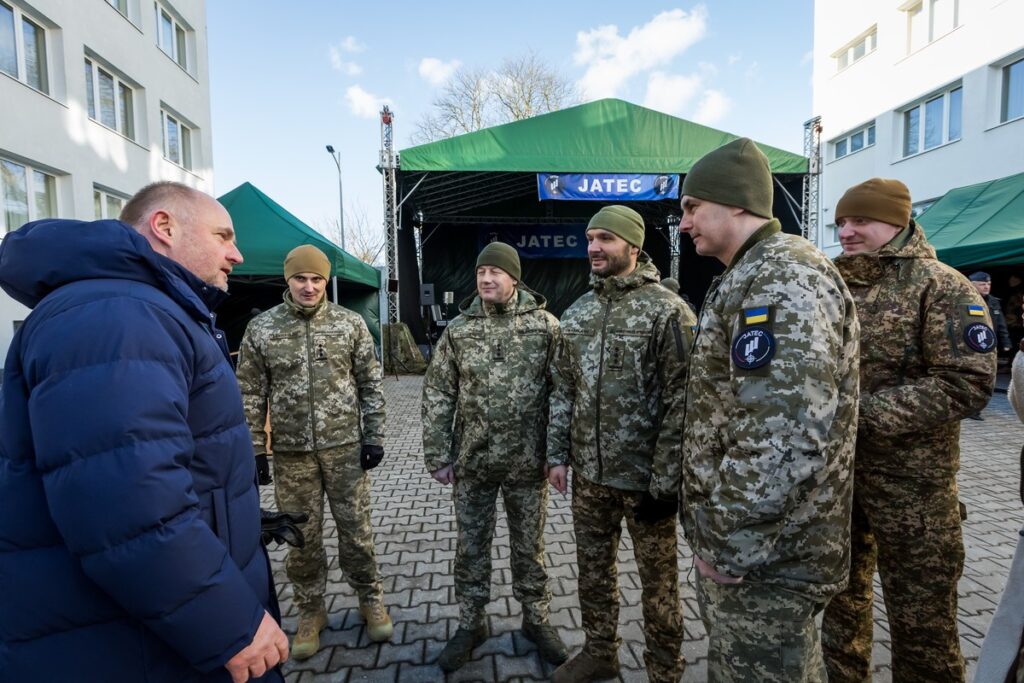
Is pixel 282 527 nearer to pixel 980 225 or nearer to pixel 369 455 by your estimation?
pixel 369 455

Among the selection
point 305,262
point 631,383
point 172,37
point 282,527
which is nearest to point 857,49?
point 172,37

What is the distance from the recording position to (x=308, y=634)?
2.79 m

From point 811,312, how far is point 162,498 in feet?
4.91

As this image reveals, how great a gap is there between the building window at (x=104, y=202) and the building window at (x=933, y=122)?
1881 cm

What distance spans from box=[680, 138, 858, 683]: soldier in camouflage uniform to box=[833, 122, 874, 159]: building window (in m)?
19.5

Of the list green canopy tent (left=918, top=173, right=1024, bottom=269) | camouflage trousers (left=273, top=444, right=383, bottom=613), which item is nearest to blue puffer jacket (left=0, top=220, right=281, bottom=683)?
camouflage trousers (left=273, top=444, right=383, bottom=613)

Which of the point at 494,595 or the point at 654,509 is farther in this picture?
the point at 494,595

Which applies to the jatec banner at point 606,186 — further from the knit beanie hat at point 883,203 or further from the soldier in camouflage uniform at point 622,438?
the knit beanie hat at point 883,203

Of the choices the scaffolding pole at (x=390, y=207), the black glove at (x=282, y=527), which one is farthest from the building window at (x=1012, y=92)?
the black glove at (x=282, y=527)

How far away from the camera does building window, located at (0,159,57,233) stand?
904 centimetres

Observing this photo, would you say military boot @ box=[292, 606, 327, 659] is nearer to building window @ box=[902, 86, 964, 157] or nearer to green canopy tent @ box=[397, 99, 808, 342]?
green canopy tent @ box=[397, 99, 808, 342]

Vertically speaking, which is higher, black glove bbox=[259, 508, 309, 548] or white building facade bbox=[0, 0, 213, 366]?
white building facade bbox=[0, 0, 213, 366]

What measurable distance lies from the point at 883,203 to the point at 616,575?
6.09 feet

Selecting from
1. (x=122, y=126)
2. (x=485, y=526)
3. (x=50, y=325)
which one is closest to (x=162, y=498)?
(x=50, y=325)
